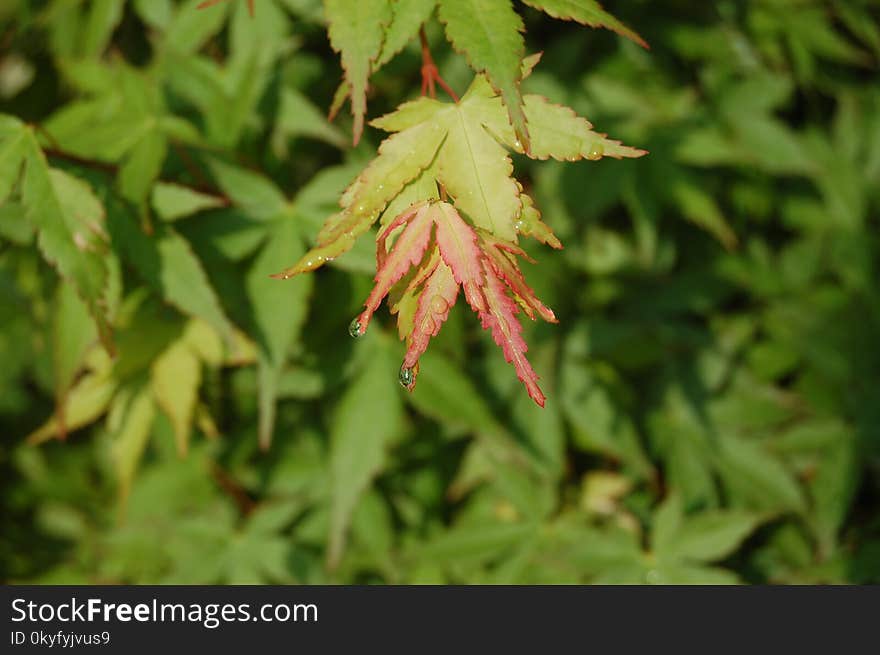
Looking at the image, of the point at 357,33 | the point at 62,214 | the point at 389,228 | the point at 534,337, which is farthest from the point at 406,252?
the point at 534,337

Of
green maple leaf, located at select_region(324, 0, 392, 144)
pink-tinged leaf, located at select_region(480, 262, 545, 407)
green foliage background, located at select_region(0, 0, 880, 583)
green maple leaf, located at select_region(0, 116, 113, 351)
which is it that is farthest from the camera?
green foliage background, located at select_region(0, 0, 880, 583)

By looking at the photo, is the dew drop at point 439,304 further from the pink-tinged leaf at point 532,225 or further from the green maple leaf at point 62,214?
the green maple leaf at point 62,214

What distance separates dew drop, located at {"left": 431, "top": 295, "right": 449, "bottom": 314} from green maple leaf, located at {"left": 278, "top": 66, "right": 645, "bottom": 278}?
0.10 m

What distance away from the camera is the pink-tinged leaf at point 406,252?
842mm

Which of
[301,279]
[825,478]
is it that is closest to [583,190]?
[301,279]

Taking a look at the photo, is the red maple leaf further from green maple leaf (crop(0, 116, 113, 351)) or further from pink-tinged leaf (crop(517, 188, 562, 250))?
green maple leaf (crop(0, 116, 113, 351))

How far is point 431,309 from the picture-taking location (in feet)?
2.72

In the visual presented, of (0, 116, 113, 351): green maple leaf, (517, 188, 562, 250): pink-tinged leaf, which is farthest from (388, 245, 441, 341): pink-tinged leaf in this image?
(0, 116, 113, 351): green maple leaf

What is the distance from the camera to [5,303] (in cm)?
193

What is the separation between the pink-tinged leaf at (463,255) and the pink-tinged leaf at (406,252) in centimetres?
2

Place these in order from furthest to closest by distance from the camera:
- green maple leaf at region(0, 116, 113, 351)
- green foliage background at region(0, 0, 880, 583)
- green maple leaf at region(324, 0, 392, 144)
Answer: green foliage background at region(0, 0, 880, 583) → green maple leaf at region(0, 116, 113, 351) → green maple leaf at region(324, 0, 392, 144)

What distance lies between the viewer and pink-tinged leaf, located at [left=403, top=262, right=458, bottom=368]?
2.66ft

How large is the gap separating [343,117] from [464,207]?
0.88 metres
